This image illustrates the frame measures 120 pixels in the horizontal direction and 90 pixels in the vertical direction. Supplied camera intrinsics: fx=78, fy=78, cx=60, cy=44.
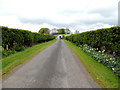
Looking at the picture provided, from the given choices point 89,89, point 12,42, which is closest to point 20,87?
point 89,89

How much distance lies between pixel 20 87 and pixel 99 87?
304 cm

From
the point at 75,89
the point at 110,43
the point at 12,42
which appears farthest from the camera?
the point at 12,42

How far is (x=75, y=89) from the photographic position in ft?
9.50

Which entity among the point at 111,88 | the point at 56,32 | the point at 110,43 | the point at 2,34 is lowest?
the point at 111,88

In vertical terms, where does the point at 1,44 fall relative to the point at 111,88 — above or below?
above

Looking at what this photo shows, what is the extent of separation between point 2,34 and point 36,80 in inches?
270

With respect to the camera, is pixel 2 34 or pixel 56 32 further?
pixel 56 32

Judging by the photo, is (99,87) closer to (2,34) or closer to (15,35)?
(2,34)

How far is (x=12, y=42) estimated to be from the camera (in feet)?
30.4

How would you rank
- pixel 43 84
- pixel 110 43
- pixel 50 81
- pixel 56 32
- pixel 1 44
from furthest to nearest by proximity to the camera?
1. pixel 56 32
2. pixel 1 44
3. pixel 110 43
4. pixel 50 81
5. pixel 43 84

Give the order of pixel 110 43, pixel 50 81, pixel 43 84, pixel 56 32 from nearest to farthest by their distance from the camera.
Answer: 1. pixel 43 84
2. pixel 50 81
3. pixel 110 43
4. pixel 56 32

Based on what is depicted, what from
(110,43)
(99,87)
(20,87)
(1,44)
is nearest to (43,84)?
(20,87)

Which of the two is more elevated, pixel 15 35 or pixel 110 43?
pixel 15 35

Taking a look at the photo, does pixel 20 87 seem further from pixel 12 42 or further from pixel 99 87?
pixel 12 42
